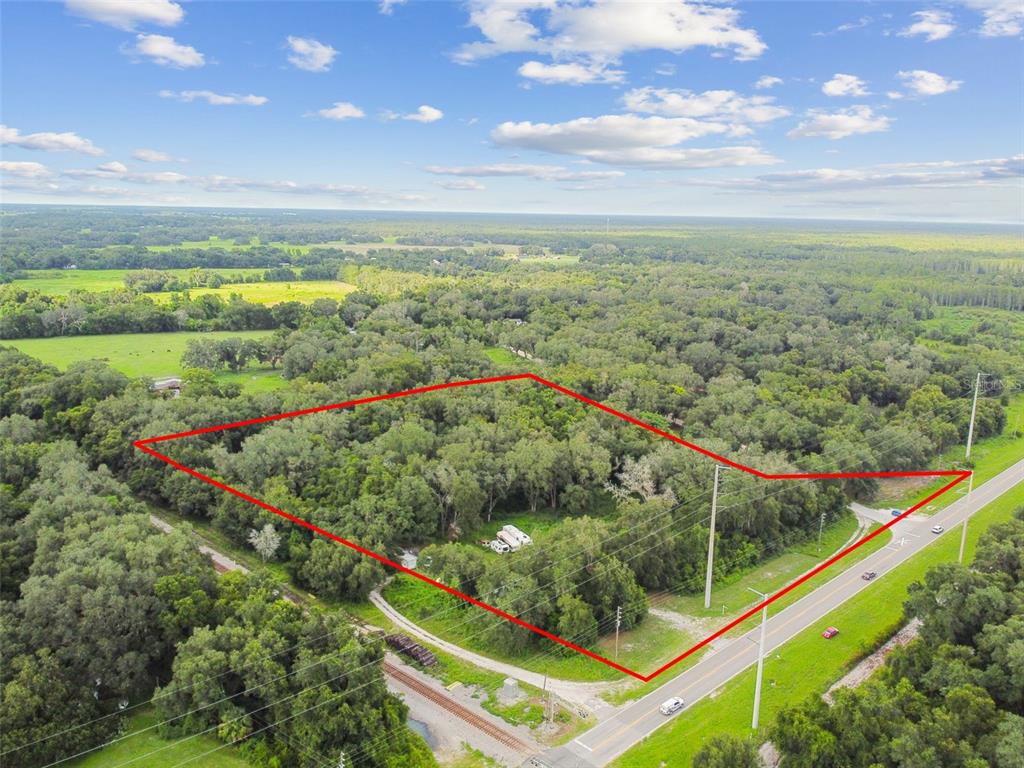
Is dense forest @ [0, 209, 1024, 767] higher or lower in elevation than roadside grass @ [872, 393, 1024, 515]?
higher

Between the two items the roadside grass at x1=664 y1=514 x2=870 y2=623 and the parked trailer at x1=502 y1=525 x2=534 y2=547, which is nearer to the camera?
the roadside grass at x1=664 y1=514 x2=870 y2=623

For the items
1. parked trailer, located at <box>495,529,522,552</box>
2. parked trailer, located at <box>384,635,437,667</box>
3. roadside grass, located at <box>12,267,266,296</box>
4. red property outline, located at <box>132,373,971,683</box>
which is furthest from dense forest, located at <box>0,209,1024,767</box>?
roadside grass, located at <box>12,267,266,296</box>

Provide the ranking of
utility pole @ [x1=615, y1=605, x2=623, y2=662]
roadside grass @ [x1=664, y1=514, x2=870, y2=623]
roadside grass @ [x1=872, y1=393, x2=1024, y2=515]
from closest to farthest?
utility pole @ [x1=615, y1=605, x2=623, y2=662]
roadside grass @ [x1=664, y1=514, x2=870, y2=623]
roadside grass @ [x1=872, y1=393, x2=1024, y2=515]

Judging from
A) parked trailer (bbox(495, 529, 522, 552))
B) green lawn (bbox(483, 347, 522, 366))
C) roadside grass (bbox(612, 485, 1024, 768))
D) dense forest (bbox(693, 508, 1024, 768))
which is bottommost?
roadside grass (bbox(612, 485, 1024, 768))

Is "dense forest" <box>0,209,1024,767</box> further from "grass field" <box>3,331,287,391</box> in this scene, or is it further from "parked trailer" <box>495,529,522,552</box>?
"grass field" <box>3,331,287,391</box>

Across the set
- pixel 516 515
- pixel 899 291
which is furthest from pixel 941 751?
pixel 899 291

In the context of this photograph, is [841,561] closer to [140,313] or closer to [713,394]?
[713,394]

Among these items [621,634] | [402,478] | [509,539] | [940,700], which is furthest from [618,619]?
[402,478]

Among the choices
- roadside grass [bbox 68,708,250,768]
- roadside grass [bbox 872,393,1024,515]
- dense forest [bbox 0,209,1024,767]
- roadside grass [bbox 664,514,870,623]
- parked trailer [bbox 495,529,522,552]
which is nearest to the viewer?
roadside grass [bbox 68,708,250,768]
